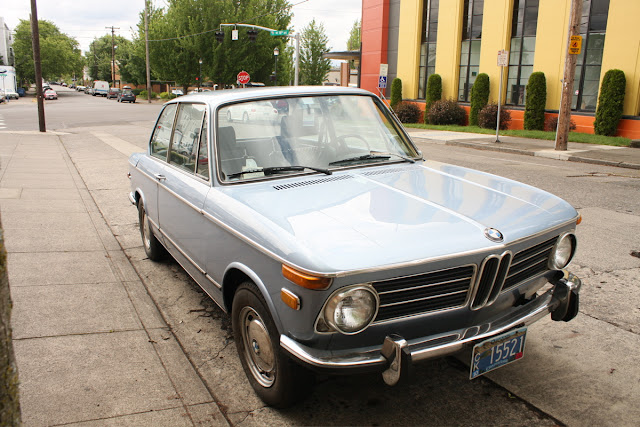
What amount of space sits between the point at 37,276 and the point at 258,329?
3112 mm

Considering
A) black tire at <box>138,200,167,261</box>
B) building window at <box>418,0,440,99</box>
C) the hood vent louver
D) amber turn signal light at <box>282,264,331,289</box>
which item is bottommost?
black tire at <box>138,200,167,261</box>

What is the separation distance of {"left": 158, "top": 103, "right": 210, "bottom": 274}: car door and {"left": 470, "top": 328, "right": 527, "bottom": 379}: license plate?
1.91 m

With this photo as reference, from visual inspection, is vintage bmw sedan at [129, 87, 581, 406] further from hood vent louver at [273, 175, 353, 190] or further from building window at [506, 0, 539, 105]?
building window at [506, 0, 539, 105]

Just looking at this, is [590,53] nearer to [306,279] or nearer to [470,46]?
[470,46]

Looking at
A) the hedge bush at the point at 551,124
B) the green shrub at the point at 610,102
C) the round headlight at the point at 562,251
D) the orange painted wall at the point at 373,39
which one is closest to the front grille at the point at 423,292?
the round headlight at the point at 562,251

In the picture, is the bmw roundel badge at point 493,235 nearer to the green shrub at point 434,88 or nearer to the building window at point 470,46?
the building window at point 470,46

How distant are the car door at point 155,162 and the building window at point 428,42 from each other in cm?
2467

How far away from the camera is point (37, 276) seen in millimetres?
4977

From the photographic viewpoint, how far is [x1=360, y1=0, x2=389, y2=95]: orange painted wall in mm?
30625

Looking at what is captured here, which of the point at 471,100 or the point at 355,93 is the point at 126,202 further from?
the point at 471,100

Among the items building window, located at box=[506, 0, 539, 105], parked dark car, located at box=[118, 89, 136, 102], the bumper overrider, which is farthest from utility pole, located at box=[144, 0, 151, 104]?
the bumper overrider

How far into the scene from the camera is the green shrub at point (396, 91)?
96.0ft

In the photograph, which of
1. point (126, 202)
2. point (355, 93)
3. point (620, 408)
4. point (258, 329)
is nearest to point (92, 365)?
point (258, 329)

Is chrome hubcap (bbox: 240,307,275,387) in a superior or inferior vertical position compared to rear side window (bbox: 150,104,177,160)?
inferior
